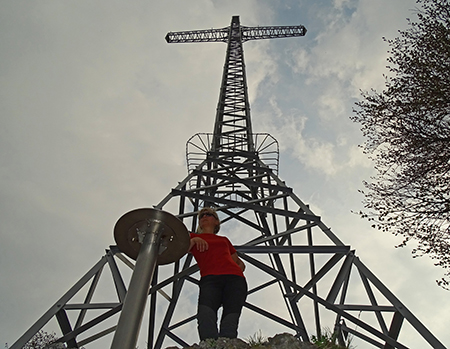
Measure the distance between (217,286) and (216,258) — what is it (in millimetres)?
327

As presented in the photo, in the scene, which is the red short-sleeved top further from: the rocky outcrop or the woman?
the rocky outcrop

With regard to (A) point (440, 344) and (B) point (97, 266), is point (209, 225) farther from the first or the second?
(A) point (440, 344)

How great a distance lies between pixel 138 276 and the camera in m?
2.80

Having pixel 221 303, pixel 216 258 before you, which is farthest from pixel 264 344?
pixel 216 258

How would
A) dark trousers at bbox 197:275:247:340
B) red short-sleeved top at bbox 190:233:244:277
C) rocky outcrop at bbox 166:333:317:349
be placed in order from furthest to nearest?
red short-sleeved top at bbox 190:233:244:277 < dark trousers at bbox 197:275:247:340 < rocky outcrop at bbox 166:333:317:349

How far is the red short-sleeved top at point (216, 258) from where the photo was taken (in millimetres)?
3736

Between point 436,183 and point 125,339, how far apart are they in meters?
6.40

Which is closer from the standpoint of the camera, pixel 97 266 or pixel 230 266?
pixel 230 266

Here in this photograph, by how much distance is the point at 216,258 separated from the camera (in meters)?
3.88

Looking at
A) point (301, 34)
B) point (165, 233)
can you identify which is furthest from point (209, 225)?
point (301, 34)

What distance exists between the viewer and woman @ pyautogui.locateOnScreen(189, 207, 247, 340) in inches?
129

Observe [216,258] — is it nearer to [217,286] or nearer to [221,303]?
[217,286]

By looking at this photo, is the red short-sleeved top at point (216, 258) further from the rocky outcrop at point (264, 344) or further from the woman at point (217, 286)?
the rocky outcrop at point (264, 344)

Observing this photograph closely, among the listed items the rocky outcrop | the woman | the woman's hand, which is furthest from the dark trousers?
the rocky outcrop
